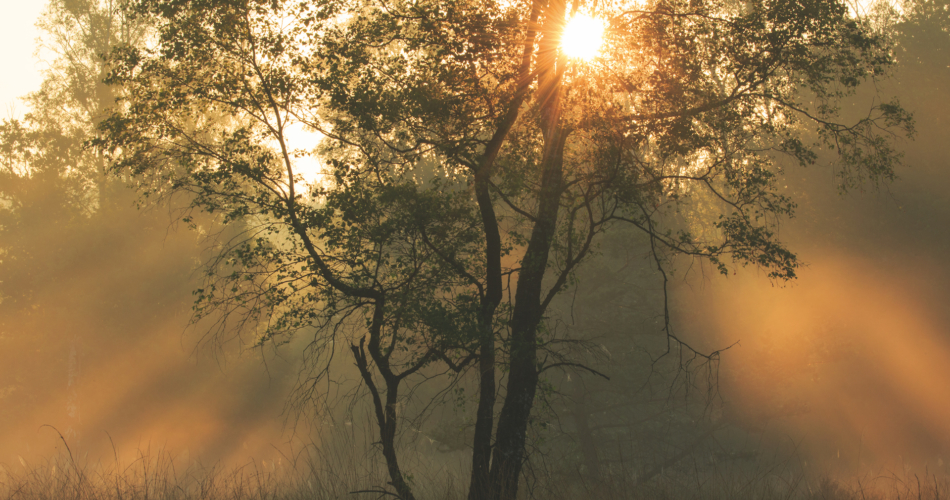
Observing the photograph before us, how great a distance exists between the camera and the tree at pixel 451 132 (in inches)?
303

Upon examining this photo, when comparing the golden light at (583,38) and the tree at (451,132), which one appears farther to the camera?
the golden light at (583,38)

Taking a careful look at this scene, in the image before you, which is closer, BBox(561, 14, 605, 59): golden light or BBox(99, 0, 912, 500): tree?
BBox(99, 0, 912, 500): tree

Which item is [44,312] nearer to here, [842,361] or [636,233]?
[636,233]

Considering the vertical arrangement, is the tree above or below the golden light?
below

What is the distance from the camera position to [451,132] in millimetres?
8695

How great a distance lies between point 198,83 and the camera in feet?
26.0

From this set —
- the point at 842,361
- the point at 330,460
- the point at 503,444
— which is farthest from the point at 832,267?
the point at 330,460

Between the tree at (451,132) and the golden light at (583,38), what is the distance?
0.39 ft

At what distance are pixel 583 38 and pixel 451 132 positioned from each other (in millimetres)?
2352

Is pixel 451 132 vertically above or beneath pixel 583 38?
beneath

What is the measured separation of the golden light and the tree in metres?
0.12

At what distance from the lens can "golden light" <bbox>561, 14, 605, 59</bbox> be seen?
8.55 m

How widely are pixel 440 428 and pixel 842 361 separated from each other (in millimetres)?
17865

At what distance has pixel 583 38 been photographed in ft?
28.3
